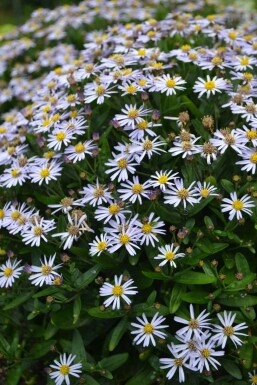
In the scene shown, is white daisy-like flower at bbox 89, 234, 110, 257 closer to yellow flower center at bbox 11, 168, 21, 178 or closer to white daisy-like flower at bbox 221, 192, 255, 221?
white daisy-like flower at bbox 221, 192, 255, 221

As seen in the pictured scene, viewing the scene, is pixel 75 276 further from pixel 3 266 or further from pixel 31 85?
pixel 31 85

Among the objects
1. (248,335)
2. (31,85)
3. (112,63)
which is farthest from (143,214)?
(31,85)

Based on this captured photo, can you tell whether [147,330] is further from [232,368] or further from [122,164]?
[122,164]

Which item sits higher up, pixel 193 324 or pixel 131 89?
pixel 131 89

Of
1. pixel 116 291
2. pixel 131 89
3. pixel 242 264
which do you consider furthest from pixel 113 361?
pixel 131 89

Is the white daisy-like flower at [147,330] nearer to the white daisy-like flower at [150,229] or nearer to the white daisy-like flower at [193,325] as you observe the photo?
the white daisy-like flower at [193,325]

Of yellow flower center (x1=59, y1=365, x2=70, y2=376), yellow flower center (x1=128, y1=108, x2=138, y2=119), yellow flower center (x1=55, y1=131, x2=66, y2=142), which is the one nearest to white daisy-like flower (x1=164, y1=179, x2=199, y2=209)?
yellow flower center (x1=128, y1=108, x2=138, y2=119)
